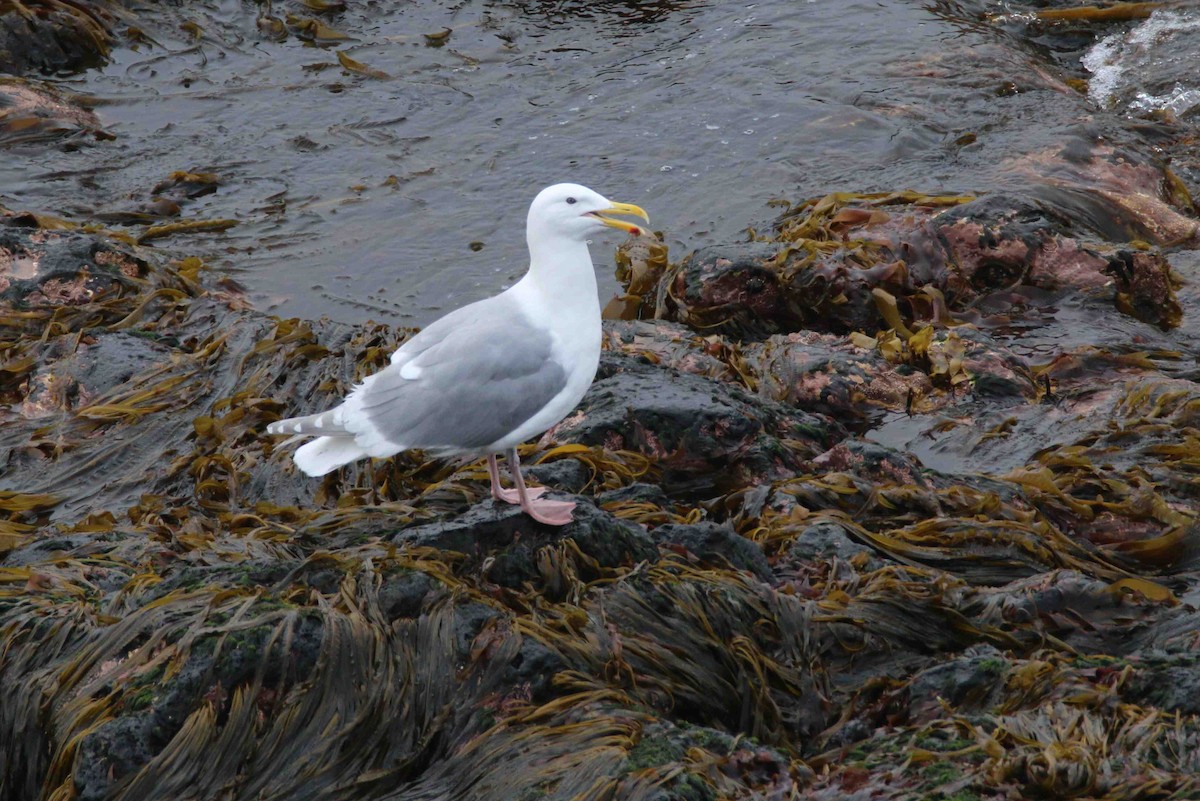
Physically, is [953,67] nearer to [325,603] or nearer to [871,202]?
[871,202]

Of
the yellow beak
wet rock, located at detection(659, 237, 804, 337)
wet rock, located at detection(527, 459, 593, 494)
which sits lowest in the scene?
wet rock, located at detection(659, 237, 804, 337)

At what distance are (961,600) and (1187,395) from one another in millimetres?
2093

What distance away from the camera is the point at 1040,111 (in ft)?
29.0

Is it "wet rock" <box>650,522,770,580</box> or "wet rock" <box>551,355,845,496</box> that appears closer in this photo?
"wet rock" <box>650,522,770,580</box>

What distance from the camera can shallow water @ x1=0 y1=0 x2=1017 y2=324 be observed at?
25.0 ft

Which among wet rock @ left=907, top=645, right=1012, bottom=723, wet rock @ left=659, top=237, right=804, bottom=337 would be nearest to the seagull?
wet rock @ left=907, top=645, right=1012, bottom=723

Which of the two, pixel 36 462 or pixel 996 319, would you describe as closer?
pixel 36 462

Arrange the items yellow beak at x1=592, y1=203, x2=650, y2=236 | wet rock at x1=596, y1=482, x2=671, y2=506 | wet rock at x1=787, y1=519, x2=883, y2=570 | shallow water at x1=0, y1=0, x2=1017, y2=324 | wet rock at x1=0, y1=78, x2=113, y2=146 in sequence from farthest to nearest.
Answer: wet rock at x1=0, y1=78, x2=113, y2=146, shallow water at x1=0, y1=0, x2=1017, y2=324, wet rock at x1=596, y1=482, x2=671, y2=506, wet rock at x1=787, y1=519, x2=883, y2=570, yellow beak at x1=592, y1=203, x2=650, y2=236

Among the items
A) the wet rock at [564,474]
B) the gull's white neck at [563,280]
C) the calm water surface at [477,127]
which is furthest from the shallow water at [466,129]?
the gull's white neck at [563,280]

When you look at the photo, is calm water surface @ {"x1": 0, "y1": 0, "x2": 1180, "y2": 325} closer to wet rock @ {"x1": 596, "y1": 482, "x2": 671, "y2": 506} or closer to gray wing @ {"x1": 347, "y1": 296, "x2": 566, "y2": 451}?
wet rock @ {"x1": 596, "y1": 482, "x2": 671, "y2": 506}

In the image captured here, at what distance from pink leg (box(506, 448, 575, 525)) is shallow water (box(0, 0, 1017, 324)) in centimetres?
320

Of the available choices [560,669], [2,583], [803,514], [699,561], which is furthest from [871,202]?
[2,583]

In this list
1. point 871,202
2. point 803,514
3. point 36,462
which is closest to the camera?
point 803,514

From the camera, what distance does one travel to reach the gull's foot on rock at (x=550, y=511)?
3.84 meters
